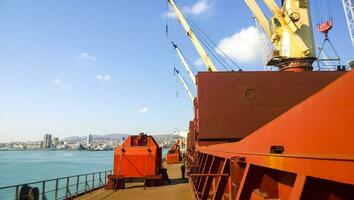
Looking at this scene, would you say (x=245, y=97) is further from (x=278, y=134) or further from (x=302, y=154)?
(x=302, y=154)

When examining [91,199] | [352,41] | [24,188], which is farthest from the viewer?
[352,41]

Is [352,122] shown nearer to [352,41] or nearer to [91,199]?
[91,199]

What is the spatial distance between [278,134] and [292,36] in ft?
66.9

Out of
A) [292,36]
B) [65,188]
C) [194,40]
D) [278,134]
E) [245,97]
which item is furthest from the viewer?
[194,40]

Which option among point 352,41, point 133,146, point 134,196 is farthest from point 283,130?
point 352,41

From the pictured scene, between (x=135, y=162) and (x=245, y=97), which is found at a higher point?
(x=245, y=97)

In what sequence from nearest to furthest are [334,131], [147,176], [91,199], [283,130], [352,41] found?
[334,131]
[283,130]
[91,199]
[147,176]
[352,41]

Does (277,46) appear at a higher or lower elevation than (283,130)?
higher

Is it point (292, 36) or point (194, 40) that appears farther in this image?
point (194, 40)

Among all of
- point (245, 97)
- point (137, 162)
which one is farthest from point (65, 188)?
point (245, 97)

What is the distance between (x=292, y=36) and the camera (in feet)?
72.9

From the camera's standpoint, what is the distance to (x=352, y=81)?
7.03ft

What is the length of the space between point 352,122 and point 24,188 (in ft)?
41.5

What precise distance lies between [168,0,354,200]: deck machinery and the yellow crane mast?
9.39 m
